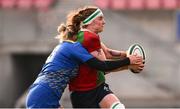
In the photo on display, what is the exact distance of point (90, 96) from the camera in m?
8.38

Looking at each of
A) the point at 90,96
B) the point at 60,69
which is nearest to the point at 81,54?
the point at 60,69

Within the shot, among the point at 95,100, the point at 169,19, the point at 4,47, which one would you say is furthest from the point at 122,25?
the point at 95,100

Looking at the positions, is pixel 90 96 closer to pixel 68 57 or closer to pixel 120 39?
pixel 68 57

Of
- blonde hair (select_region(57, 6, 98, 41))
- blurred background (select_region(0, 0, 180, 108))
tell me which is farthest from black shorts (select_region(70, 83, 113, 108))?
blurred background (select_region(0, 0, 180, 108))

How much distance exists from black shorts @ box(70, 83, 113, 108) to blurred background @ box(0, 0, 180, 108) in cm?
840

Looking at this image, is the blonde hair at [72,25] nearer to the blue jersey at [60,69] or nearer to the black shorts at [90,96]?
the blue jersey at [60,69]

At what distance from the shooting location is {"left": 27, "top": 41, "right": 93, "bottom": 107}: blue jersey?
8.11 m

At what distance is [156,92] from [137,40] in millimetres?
1204

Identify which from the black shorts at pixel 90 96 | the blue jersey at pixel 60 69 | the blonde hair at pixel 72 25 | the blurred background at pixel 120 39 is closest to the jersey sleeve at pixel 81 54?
the blue jersey at pixel 60 69

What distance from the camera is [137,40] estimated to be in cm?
1797

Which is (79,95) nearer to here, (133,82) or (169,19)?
(133,82)

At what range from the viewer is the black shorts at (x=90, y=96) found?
837 cm

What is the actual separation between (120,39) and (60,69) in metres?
9.81

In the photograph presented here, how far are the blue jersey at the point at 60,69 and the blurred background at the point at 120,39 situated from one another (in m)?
8.75
